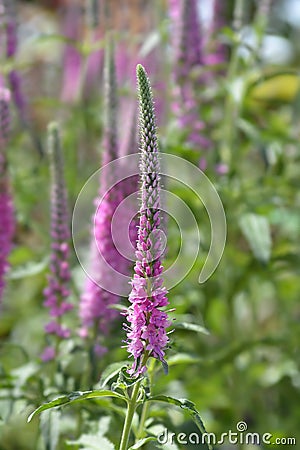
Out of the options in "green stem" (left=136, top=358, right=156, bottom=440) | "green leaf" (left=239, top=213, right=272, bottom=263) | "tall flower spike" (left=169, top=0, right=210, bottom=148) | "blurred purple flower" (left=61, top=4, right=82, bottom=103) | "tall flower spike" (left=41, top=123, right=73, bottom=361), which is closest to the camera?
"green stem" (left=136, top=358, right=156, bottom=440)

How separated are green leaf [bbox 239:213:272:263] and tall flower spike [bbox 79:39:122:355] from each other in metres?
0.63

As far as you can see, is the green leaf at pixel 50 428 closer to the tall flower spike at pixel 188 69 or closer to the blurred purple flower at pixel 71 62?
the tall flower spike at pixel 188 69

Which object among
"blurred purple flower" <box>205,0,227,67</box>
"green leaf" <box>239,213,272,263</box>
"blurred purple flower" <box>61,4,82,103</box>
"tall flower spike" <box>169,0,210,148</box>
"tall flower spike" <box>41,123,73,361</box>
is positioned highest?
"blurred purple flower" <box>61,4,82,103</box>

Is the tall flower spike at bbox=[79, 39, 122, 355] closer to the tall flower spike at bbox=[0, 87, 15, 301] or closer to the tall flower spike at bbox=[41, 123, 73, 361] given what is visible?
the tall flower spike at bbox=[41, 123, 73, 361]

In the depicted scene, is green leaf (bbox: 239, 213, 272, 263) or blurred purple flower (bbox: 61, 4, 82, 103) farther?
blurred purple flower (bbox: 61, 4, 82, 103)

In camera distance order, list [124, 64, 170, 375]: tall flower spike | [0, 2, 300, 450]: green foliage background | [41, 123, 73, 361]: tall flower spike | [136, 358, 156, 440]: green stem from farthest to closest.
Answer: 1. [0, 2, 300, 450]: green foliage background
2. [41, 123, 73, 361]: tall flower spike
3. [136, 358, 156, 440]: green stem
4. [124, 64, 170, 375]: tall flower spike

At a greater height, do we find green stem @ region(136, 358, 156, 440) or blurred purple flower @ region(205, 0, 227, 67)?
blurred purple flower @ region(205, 0, 227, 67)

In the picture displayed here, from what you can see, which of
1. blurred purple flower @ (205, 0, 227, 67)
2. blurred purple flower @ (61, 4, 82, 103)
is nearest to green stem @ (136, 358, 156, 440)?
blurred purple flower @ (205, 0, 227, 67)

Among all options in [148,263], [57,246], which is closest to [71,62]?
[57,246]

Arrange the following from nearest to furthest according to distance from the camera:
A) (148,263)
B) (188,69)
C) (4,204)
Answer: (148,263)
(4,204)
(188,69)

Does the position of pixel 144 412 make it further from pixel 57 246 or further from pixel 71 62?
pixel 71 62

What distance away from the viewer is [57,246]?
200 centimetres

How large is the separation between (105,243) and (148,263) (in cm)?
66

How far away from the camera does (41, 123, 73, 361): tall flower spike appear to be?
1929 millimetres
